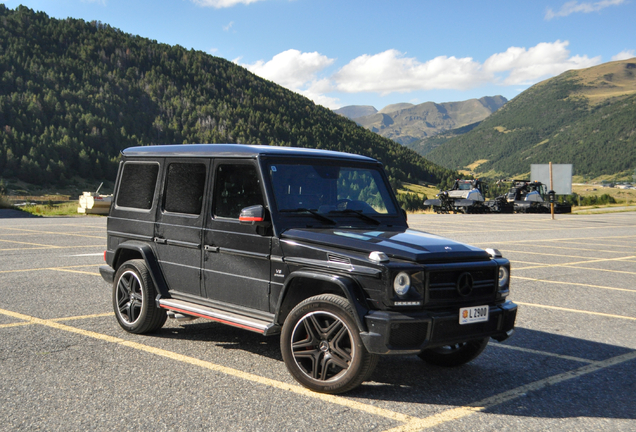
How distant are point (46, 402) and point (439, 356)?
3198 millimetres

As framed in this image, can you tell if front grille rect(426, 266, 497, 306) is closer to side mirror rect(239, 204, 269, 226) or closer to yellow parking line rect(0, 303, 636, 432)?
yellow parking line rect(0, 303, 636, 432)

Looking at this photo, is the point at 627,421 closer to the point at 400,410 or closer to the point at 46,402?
the point at 400,410

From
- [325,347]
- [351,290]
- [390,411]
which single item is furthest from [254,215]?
[390,411]

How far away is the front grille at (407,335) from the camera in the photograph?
13.2 ft

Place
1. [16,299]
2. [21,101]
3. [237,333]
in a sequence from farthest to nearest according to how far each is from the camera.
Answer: [21,101] < [16,299] < [237,333]

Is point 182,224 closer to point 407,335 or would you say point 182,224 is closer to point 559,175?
point 407,335

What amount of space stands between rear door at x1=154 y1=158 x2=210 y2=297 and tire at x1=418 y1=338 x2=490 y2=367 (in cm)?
223

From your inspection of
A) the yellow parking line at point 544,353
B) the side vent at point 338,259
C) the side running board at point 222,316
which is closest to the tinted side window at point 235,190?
the side running board at point 222,316

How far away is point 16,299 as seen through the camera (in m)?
7.68

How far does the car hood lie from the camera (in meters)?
4.29

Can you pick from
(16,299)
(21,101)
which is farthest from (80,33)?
(16,299)

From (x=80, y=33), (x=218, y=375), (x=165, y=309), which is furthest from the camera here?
(x=80, y=33)

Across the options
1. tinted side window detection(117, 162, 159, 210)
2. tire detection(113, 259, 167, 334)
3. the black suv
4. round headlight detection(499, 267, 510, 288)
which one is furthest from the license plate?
tinted side window detection(117, 162, 159, 210)

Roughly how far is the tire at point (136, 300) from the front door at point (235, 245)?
826 millimetres
